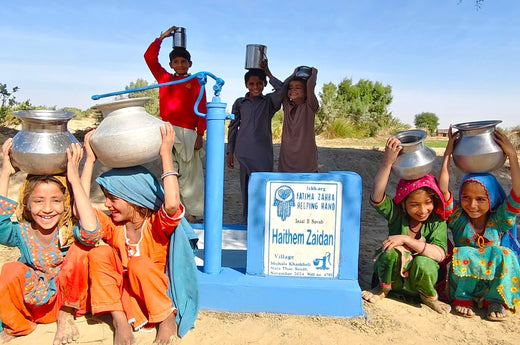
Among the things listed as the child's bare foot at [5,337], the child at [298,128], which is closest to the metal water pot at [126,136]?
the child's bare foot at [5,337]

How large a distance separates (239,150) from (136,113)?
6.44 ft

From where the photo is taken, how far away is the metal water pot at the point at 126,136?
2.64m

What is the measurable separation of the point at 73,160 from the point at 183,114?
6.59 ft

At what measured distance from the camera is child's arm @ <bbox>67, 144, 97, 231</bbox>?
105 inches

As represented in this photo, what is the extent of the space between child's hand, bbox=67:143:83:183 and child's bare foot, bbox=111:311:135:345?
0.88 meters

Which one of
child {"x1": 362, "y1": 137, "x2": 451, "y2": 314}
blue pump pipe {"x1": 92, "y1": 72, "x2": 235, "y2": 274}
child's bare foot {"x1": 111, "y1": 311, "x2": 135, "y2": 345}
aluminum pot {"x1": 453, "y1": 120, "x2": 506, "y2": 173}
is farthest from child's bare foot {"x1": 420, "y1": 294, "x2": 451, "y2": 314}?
child's bare foot {"x1": 111, "y1": 311, "x2": 135, "y2": 345}

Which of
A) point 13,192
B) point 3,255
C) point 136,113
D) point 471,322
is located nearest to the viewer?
point 136,113

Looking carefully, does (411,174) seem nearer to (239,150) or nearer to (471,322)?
(471,322)

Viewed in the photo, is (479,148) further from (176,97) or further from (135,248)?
(176,97)

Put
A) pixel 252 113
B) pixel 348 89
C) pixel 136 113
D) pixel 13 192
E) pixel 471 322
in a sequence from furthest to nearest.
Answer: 1. pixel 348 89
2. pixel 13 192
3. pixel 252 113
4. pixel 471 322
5. pixel 136 113

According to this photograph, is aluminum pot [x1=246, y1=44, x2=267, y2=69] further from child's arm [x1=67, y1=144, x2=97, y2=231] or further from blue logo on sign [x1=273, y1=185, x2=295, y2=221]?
child's arm [x1=67, y1=144, x2=97, y2=231]

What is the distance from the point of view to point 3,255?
4.13 metres

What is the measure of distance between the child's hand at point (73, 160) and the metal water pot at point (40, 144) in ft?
0.11

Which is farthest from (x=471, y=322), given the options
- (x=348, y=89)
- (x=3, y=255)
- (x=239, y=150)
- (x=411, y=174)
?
(x=348, y=89)
